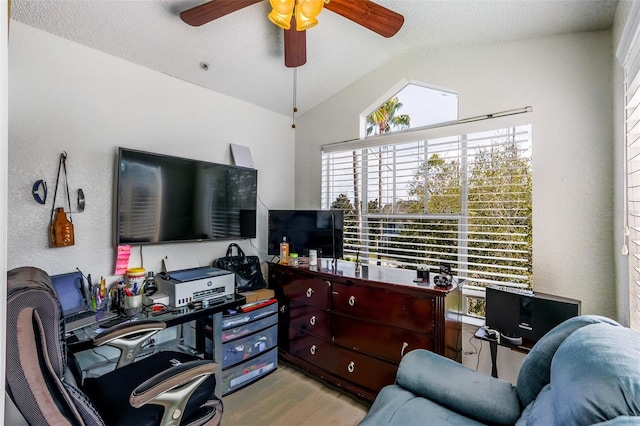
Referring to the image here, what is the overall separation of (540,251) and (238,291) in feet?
7.46

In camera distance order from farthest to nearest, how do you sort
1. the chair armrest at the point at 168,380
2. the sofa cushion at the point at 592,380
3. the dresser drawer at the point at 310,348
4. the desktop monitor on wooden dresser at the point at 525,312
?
the dresser drawer at the point at 310,348, the desktop monitor on wooden dresser at the point at 525,312, the chair armrest at the point at 168,380, the sofa cushion at the point at 592,380

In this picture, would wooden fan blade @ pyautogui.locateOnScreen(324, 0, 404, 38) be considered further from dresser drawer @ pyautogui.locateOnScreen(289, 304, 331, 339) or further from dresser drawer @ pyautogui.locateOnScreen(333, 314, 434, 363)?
dresser drawer @ pyautogui.locateOnScreen(289, 304, 331, 339)

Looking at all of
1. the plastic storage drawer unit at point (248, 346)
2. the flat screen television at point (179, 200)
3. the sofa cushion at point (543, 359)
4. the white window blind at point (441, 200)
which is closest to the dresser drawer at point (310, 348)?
the plastic storage drawer unit at point (248, 346)

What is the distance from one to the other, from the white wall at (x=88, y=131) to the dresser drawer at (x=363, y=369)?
Result: 138 cm

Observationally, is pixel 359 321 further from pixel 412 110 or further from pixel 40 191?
pixel 40 191

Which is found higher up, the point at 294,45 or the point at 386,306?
the point at 294,45

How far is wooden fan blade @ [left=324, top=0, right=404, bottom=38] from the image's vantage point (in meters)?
1.49

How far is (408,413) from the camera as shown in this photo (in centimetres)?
134

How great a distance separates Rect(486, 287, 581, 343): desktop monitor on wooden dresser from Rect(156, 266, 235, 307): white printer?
1827 mm

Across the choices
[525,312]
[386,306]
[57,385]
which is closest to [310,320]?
[386,306]

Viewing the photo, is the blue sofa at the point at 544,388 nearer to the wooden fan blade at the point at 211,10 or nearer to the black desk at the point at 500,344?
the black desk at the point at 500,344

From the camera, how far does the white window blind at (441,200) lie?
2.17 meters

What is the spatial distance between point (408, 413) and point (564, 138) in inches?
75.6

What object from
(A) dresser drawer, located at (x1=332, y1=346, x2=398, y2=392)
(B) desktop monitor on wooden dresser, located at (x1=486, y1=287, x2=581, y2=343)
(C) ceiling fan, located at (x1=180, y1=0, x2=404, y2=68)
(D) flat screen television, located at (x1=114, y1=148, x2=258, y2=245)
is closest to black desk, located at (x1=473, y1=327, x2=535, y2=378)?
(B) desktop monitor on wooden dresser, located at (x1=486, y1=287, x2=581, y2=343)
